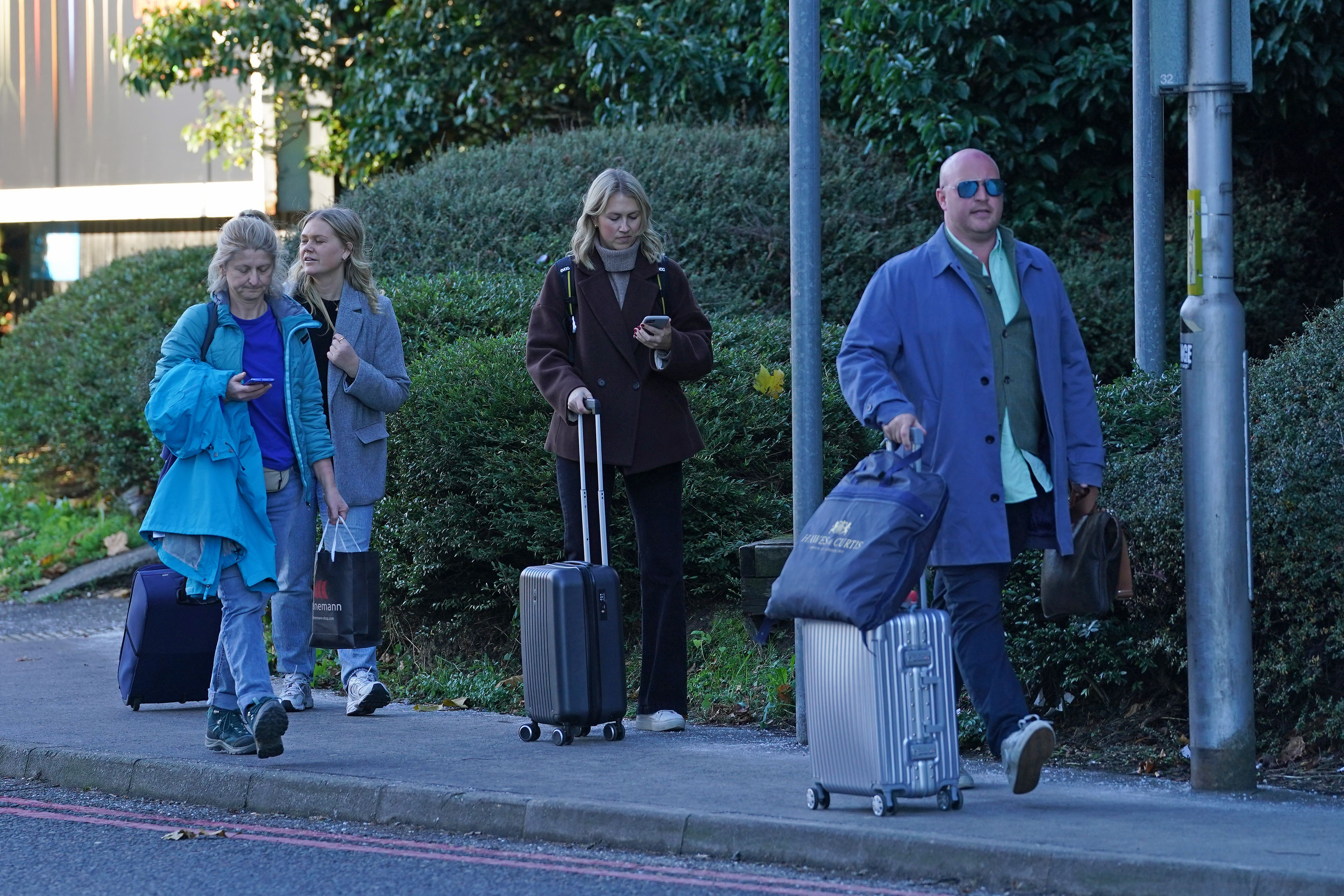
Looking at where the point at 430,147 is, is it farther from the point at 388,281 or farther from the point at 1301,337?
the point at 1301,337

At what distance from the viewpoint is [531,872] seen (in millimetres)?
4676

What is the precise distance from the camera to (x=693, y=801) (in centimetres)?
503

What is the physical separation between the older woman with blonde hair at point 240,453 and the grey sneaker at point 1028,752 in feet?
8.05

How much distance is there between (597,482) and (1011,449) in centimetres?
174

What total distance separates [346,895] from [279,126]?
14.4 m

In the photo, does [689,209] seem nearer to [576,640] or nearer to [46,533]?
[46,533]

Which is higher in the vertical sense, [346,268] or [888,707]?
[346,268]

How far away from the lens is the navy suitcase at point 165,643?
22.4 feet

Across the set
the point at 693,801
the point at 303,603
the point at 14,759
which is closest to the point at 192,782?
the point at 14,759

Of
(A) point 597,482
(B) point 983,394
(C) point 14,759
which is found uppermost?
(B) point 983,394

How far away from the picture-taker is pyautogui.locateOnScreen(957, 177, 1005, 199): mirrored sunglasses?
499 centimetres

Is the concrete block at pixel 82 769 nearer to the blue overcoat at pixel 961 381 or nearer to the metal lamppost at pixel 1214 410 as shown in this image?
the blue overcoat at pixel 961 381

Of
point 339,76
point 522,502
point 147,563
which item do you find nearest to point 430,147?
point 339,76

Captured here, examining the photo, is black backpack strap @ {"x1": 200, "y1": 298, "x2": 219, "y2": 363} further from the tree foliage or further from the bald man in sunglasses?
the tree foliage
